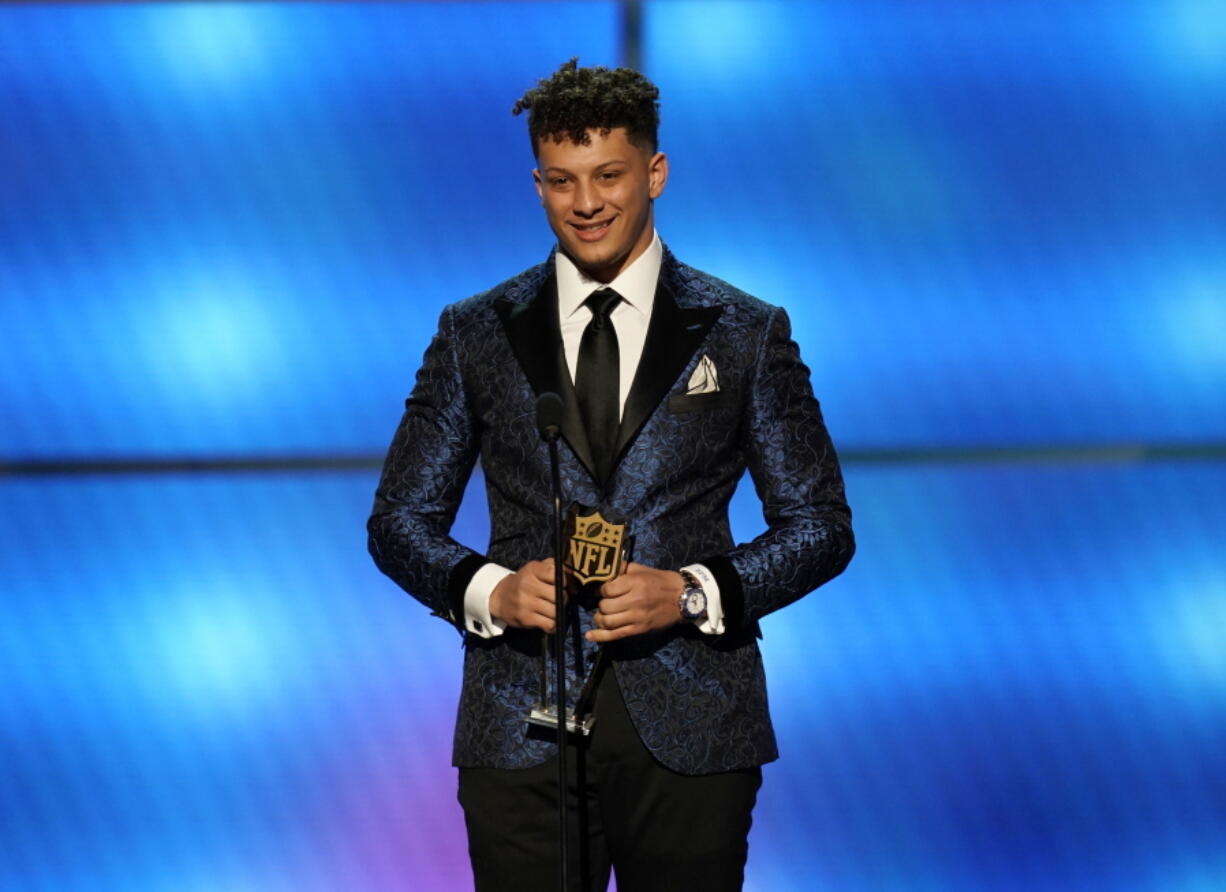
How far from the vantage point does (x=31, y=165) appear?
2.68 m

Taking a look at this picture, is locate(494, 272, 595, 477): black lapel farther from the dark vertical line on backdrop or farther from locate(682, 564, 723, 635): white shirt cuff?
the dark vertical line on backdrop

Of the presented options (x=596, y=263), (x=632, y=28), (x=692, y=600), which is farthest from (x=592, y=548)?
(x=632, y=28)

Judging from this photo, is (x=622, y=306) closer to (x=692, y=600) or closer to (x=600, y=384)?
(x=600, y=384)

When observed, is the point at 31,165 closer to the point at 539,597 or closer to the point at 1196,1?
the point at 539,597

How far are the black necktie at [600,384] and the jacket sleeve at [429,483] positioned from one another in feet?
A: 0.50

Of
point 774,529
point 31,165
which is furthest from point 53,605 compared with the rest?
point 774,529

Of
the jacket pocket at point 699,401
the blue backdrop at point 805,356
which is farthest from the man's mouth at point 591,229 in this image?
the blue backdrop at point 805,356

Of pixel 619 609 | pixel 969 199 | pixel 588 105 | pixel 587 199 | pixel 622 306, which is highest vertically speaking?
pixel 969 199

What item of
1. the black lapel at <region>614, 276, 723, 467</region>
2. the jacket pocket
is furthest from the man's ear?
the jacket pocket

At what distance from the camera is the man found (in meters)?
1.72

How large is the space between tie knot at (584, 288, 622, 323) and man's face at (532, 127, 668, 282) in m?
0.03

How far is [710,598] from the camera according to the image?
168 centimetres

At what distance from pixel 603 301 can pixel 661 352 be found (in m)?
0.10

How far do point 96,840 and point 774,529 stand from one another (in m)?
1.56
